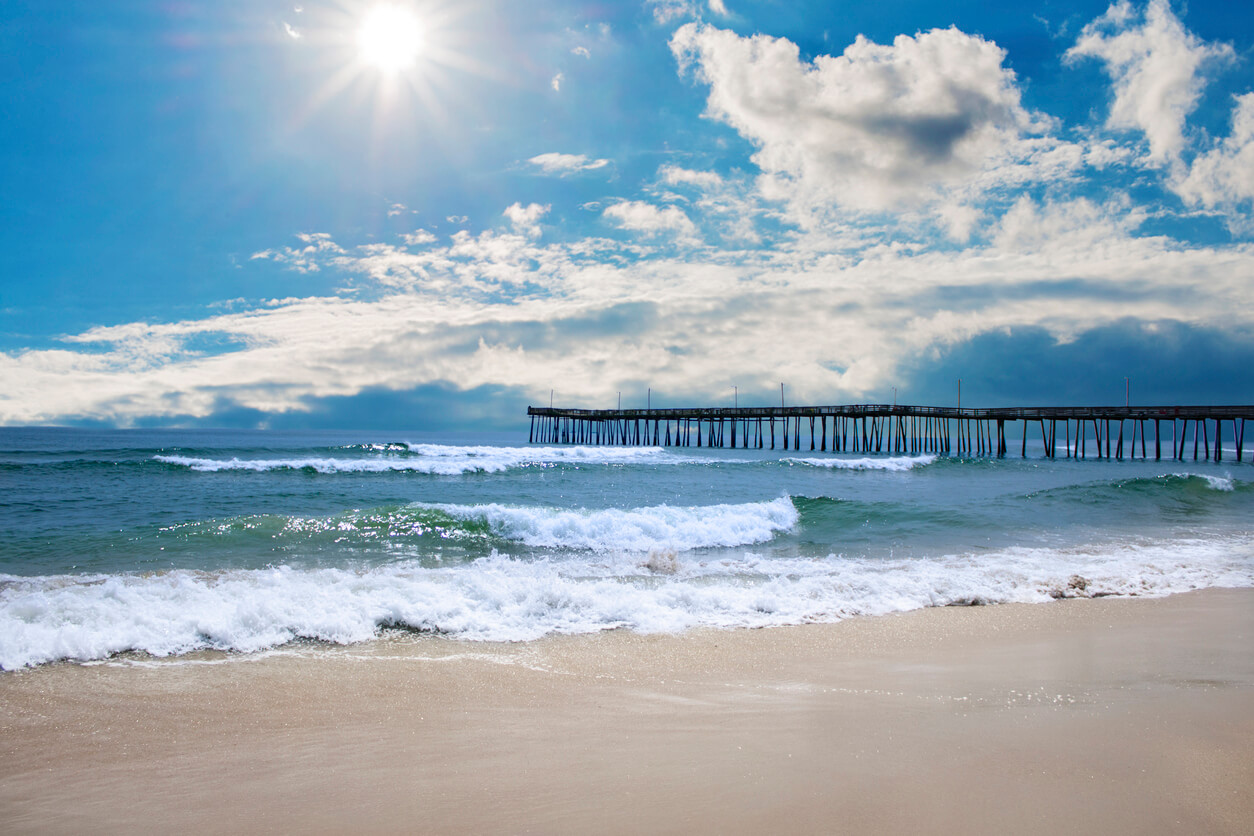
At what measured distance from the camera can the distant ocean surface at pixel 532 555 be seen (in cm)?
554

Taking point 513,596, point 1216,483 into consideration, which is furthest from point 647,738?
point 1216,483

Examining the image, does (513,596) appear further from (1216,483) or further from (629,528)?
(1216,483)

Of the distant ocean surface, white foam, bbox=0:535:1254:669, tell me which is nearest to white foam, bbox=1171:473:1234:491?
the distant ocean surface

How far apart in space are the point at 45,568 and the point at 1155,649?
486 inches

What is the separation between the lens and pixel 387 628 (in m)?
5.57

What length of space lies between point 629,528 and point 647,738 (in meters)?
7.88

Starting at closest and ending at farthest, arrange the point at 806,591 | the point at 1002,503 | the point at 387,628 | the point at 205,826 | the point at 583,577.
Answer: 1. the point at 205,826
2. the point at 387,628
3. the point at 806,591
4. the point at 583,577
5. the point at 1002,503

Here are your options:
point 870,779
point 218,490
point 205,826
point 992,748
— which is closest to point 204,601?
point 205,826

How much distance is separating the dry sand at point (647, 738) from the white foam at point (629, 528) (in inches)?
214

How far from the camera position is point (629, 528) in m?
11.3

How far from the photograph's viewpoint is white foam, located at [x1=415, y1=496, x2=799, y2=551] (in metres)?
10.8

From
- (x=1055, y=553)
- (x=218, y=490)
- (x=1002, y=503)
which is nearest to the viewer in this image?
(x=1055, y=553)

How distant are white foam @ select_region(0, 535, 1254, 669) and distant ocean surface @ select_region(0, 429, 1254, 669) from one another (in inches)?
1.1

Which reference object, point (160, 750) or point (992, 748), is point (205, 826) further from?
point (992, 748)
